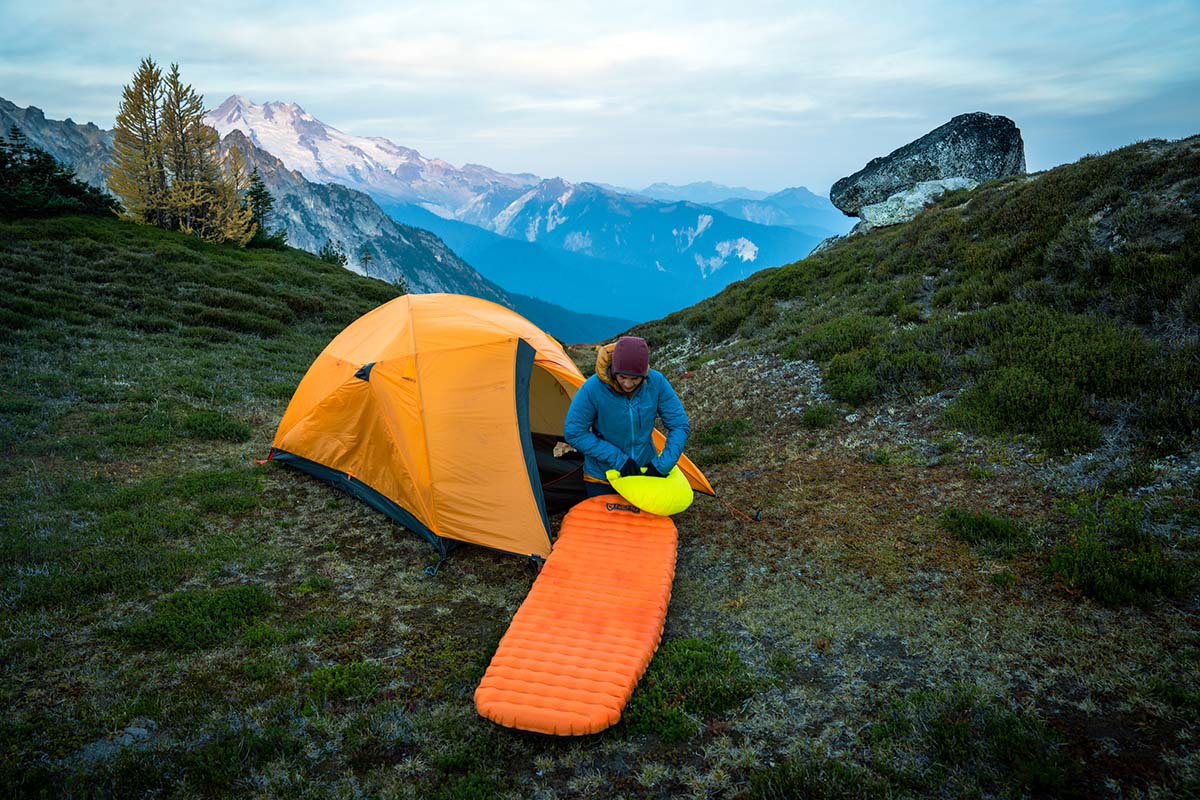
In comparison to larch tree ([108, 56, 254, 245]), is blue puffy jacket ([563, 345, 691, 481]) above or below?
below

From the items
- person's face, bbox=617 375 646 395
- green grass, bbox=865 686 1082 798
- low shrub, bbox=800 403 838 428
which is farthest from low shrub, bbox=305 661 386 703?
low shrub, bbox=800 403 838 428

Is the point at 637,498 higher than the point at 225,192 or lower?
lower

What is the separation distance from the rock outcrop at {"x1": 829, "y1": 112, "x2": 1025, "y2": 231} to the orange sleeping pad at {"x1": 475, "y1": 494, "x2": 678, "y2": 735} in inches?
892

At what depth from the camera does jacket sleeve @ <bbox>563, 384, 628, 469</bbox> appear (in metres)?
7.11

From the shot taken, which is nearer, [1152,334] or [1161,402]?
[1161,402]

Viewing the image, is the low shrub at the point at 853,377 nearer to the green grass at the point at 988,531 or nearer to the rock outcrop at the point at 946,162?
the green grass at the point at 988,531

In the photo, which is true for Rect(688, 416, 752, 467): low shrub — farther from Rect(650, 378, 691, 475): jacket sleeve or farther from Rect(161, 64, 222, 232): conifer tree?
Rect(161, 64, 222, 232): conifer tree

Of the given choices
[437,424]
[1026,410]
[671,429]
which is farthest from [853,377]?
[437,424]

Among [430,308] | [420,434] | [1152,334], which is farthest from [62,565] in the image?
[1152,334]

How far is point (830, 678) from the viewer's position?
490 centimetres

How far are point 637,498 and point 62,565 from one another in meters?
6.12

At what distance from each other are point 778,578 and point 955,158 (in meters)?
27.6

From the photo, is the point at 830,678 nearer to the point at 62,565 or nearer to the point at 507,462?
the point at 507,462

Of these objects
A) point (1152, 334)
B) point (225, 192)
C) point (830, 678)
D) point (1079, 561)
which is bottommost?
point (830, 678)
